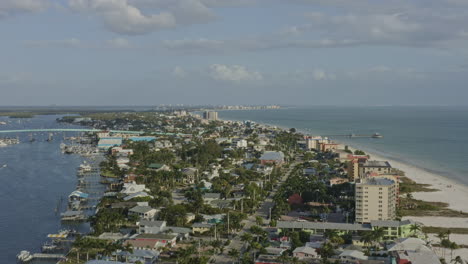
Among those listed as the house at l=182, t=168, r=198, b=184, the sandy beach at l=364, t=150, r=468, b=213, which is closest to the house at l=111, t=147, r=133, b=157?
the house at l=182, t=168, r=198, b=184

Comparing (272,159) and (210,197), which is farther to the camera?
(272,159)

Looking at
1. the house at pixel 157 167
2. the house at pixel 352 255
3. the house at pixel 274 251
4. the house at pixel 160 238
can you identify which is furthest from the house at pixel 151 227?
the house at pixel 157 167

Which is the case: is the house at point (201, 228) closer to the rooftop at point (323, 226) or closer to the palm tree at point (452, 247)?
the rooftop at point (323, 226)

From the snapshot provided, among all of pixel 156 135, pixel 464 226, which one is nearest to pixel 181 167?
pixel 464 226

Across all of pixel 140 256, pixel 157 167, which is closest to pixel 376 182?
pixel 140 256

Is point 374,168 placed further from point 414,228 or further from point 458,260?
point 458,260

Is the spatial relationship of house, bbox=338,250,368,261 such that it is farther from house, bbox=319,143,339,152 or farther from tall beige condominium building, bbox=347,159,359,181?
house, bbox=319,143,339,152
